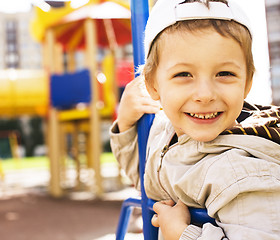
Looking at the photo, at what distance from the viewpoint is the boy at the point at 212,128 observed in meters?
0.46

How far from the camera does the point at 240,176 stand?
47 cm

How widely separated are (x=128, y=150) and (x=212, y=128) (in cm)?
32

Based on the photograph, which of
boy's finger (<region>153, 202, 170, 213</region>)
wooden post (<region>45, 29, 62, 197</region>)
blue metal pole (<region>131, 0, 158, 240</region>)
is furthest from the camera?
wooden post (<region>45, 29, 62, 197</region>)

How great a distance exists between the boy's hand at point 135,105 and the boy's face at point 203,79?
187mm

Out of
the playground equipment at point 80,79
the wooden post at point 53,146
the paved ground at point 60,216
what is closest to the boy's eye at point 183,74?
the paved ground at point 60,216

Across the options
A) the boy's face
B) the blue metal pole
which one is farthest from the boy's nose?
the blue metal pole

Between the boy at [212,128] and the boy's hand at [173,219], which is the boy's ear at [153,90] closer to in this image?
the boy at [212,128]

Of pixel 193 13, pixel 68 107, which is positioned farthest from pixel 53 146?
pixel 193 13

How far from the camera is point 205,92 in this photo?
0.52 meters

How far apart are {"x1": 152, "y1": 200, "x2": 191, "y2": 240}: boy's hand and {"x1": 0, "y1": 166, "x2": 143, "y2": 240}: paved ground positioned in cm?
136

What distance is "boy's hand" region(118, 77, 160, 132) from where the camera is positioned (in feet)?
2.49

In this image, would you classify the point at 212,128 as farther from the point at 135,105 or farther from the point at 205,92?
Answer: the point at 135,105

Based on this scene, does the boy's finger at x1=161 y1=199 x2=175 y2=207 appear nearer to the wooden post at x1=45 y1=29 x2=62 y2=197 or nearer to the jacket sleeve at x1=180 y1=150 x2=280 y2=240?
the jacket sleeve at x1=180 y1=150 x2=280 y2=240

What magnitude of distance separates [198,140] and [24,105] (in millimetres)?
3247
